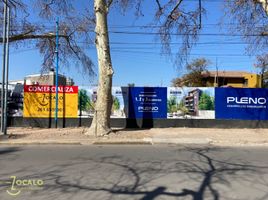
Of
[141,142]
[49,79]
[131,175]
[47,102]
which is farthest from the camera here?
[49,79]

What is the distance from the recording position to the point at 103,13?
670 inches

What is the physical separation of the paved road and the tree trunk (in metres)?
4.53

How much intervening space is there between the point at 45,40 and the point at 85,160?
14.4m

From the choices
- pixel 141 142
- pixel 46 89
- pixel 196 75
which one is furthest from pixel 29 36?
pixel 196 75

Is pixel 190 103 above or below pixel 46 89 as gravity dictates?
below

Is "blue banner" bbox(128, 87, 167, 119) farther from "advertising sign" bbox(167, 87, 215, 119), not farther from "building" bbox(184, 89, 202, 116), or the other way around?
"building" bbox(184, 89, 202, 116)

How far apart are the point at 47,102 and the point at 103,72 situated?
205 inches

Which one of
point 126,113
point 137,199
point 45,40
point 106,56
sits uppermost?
point 45,40

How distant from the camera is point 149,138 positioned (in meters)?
16.5

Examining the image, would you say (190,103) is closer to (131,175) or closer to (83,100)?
(83,100)

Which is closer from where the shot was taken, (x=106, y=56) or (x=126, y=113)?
(x=106, y=56)

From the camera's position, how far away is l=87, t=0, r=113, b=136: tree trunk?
17.0 m

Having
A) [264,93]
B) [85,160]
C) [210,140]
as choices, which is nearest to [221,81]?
[264,93]

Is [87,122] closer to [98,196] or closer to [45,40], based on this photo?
[45,40]
